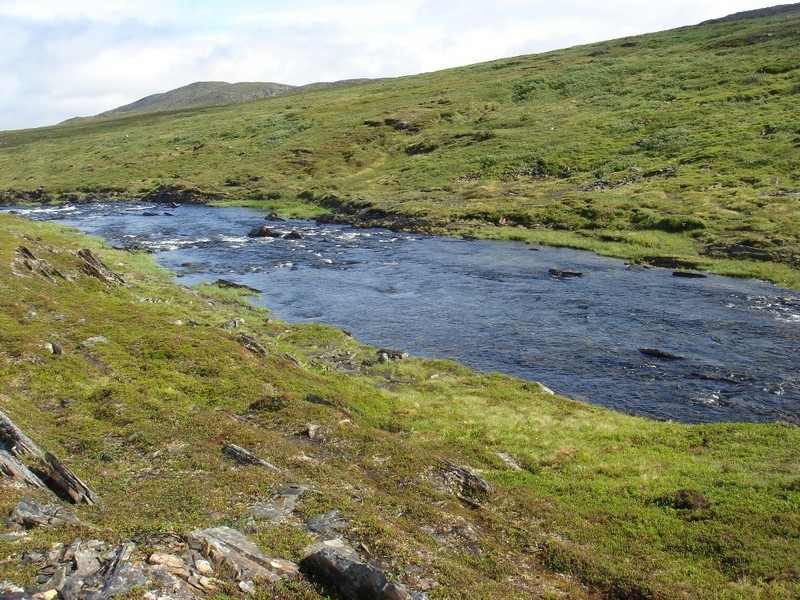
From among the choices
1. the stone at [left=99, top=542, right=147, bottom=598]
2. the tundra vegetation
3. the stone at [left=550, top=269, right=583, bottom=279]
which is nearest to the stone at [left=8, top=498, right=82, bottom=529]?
the tundra vegetation

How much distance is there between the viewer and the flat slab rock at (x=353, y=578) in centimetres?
1188

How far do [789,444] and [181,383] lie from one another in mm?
23995

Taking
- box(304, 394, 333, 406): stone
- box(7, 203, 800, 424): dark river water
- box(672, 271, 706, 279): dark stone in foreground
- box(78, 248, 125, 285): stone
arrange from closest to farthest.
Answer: box(304, 394, 333, 406): stone < box(7, 203, 800, 424): dark river water < box(78, 248, 125, 285): stone < box(672, 271, 706, 279): dark stone in foreground

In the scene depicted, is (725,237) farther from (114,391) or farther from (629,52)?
(629,52)

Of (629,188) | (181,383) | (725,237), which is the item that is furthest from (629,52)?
(181,383)

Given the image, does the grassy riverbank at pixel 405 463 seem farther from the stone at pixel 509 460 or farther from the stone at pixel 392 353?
the stone at pixel 392 353

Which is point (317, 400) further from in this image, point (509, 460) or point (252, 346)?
point (509, 460)

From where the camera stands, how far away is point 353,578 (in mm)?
12219

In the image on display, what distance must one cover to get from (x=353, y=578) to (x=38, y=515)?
22.8ft

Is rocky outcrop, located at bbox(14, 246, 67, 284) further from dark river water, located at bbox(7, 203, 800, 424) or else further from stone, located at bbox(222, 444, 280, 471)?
stone, located at bbox(222, 444, 280, 471)

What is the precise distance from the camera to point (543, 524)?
57.3 ft

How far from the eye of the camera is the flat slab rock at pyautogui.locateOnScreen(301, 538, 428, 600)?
11.9m

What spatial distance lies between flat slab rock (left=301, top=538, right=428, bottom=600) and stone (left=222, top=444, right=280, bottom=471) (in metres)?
5.81

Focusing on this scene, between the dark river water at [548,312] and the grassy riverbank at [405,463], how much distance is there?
391 centimetres
